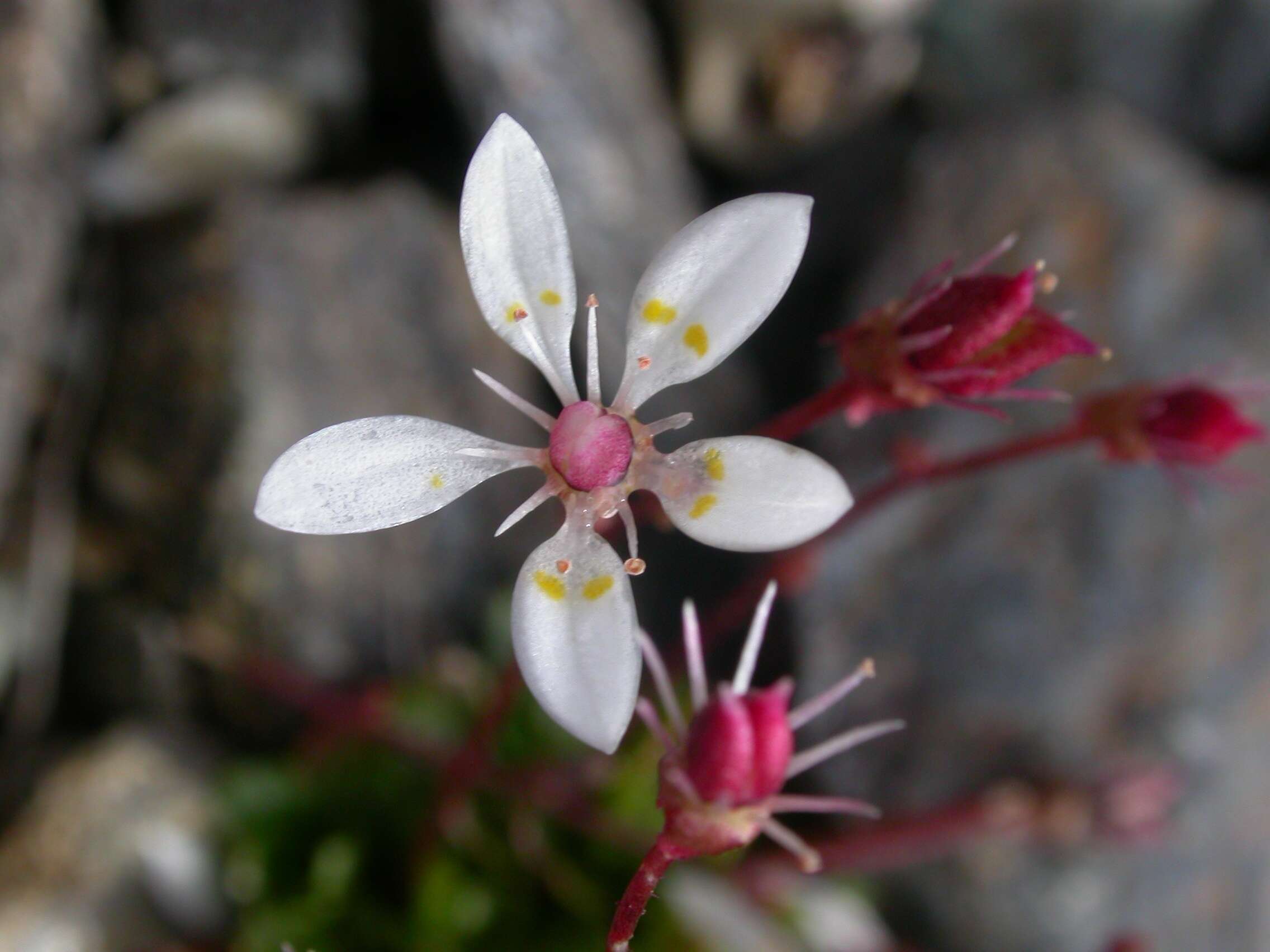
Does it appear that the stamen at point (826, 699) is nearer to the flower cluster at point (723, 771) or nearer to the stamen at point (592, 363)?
the flower cluster at point (723, 771)

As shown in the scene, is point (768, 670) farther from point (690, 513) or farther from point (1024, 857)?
point (690, 513)

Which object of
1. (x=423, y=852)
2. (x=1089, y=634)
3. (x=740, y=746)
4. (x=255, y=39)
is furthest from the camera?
(x=255, y=39)

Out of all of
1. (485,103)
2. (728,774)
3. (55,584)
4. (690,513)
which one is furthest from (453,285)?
(728,774)

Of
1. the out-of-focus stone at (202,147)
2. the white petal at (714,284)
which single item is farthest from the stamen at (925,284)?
the out-of-focus stone at (202,147)

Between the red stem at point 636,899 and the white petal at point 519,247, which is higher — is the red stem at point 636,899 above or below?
A: below

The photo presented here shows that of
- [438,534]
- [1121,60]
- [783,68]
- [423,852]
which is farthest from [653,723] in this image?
[1121,60]

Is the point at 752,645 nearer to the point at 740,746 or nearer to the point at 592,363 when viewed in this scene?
the point at 740,746

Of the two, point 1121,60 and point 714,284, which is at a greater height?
point 714,284

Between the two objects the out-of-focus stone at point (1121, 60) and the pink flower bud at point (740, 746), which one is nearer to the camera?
the pink flower bud at point (740, 746)
